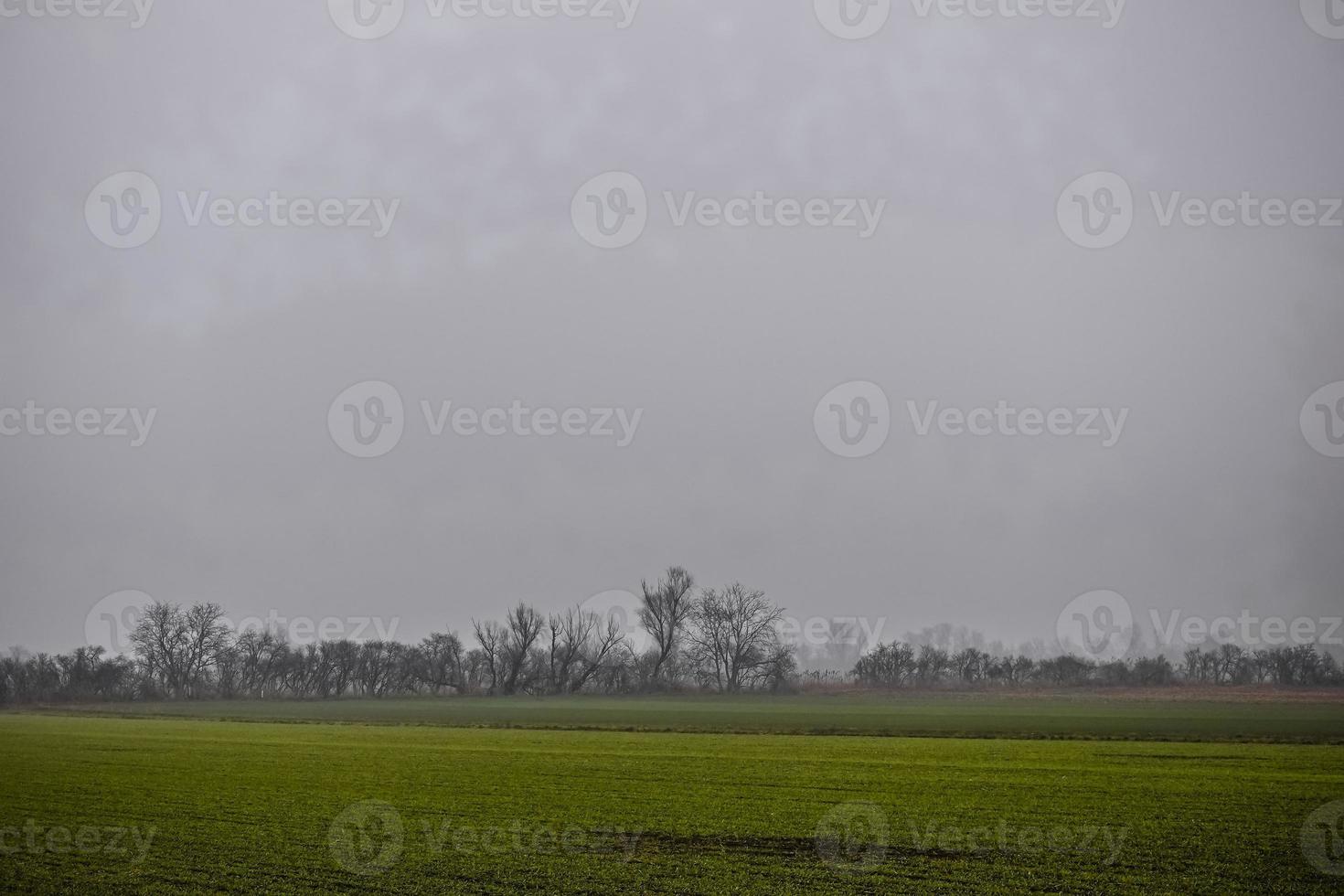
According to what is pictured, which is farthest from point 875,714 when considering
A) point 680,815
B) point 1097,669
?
point 680,815

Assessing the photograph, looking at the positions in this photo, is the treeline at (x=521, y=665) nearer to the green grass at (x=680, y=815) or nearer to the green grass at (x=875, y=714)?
the green grass at (x=875, y=714)

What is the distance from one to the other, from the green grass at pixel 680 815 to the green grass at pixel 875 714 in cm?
1038

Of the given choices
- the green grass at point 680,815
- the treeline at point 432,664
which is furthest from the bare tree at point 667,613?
the green grass at point 680,815

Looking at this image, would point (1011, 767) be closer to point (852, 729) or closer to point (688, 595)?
point (852, 729)

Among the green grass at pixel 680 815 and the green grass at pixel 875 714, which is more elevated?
the green grass at pixel 680 815

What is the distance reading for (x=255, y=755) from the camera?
133ft

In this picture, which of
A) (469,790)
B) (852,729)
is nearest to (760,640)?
(852,729)

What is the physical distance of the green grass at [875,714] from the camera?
176 ft

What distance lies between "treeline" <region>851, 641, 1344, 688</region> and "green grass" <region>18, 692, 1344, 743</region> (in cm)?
826

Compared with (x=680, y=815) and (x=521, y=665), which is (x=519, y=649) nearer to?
(x=521, y=665)

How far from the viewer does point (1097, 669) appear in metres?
104

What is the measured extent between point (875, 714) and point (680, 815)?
53.8 metres

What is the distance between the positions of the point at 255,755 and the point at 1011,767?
30.9 metres

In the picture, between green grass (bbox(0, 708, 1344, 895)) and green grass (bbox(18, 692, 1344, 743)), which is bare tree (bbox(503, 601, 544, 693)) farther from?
green grass (bbox(0, 708, 1344, 895))
